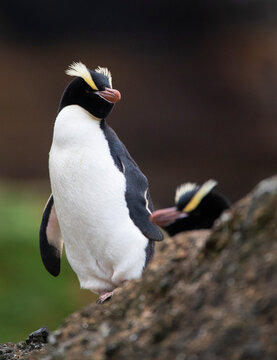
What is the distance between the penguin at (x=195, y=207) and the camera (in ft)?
8.54

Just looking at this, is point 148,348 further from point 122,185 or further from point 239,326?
point 122,185

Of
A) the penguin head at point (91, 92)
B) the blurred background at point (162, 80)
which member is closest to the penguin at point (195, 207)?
the penguin head at point (91, 92)


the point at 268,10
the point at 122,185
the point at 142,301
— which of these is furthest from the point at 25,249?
the point at 268,10

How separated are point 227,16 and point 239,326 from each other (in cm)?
1123

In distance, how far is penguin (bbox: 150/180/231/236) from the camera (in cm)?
260

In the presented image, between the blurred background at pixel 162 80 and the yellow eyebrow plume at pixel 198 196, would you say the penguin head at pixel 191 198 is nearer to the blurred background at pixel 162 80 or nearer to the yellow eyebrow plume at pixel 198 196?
the yellow eyebrow plume at pixel 198 196

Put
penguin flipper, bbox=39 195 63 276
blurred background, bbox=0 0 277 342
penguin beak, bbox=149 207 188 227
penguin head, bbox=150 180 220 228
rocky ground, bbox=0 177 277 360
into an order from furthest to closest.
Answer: blurred background, bbox=0 0 277 342
penguin flipper, bbox=39 195 63 276
penguin head, bbox=150 180 220 228
penguin beak, bbox=149 207 188 227
rocky ground, bbox=0 177 277 360

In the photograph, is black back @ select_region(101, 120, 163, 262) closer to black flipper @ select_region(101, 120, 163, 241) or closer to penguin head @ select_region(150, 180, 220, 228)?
black flipper @ select_region(101, 120, 163, 241)

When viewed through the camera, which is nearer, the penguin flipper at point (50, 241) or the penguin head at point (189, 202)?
the penguin head at point (189, 202)

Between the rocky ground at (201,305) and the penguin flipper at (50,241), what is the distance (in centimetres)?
151

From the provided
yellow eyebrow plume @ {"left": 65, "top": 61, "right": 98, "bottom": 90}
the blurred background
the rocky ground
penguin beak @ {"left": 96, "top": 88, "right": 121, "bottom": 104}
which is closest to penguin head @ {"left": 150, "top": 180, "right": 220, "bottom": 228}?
the rocky ground

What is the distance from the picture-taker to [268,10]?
12117 millimetres

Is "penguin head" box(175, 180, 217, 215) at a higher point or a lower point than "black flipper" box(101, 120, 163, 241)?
higher

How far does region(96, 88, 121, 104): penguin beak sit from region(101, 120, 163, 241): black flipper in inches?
8.0
